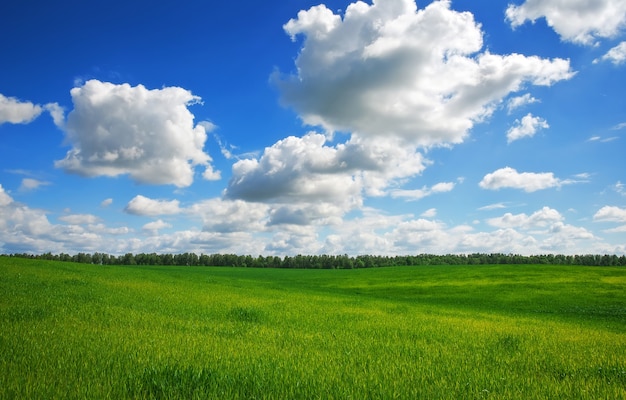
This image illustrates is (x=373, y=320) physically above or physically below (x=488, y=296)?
above

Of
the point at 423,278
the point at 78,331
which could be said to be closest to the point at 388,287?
the point at 423,278

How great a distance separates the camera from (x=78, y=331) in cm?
855

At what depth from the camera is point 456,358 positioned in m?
8.08

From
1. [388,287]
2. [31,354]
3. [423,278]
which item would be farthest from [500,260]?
[31,354]

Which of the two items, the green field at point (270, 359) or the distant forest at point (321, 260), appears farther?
the distant forest at point (321, 260)

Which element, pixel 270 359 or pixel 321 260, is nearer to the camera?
pixel 270 359

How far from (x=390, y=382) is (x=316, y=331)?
220 inches

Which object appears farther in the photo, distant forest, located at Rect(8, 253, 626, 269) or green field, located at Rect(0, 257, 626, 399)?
distant forest, located at Rect(8, 253, 626, 269)

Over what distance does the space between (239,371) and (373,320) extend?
961 centimetres

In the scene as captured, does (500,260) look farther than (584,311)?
Yes

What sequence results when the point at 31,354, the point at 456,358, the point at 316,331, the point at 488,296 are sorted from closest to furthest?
1. the point at 31,354
2. the point at 456,358
3. the point at 316,331
4. the point at 488,296

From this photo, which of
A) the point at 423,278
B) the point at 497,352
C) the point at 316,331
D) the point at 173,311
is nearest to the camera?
the point at 497,352

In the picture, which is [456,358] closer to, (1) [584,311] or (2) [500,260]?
(1) [584,311]

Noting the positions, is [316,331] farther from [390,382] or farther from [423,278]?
[423,278]
